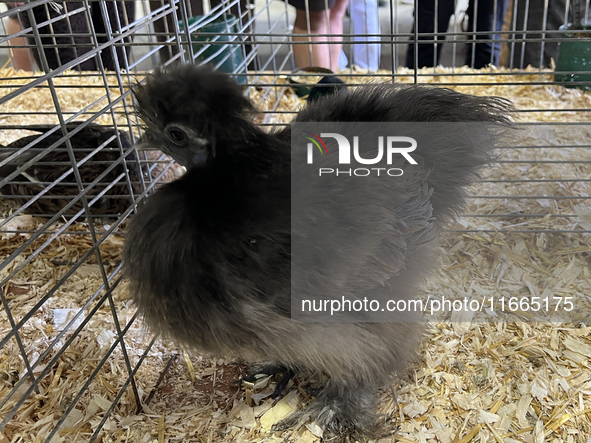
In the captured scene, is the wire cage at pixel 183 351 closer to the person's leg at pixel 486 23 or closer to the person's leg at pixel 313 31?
the person's leg at pixel 486 23

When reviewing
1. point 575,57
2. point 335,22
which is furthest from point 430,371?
point 335,22

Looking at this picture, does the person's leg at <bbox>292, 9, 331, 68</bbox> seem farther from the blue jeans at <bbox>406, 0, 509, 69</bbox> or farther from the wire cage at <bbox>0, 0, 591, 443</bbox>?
the wire cage at <bbox>0, 0, 591, 443</bbox>

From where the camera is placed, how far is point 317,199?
1.35m

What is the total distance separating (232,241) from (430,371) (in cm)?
100

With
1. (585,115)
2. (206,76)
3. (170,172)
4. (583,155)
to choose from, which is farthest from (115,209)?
(585,115)

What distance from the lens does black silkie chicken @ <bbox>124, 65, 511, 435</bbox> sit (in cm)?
128

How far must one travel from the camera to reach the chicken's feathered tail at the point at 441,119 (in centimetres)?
168

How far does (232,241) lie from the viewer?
1.27m

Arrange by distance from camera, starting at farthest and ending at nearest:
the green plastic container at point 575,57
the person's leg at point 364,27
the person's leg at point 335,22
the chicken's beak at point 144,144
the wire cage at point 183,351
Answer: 1. the person's leg at point 364,27
2. the person's leg at point 335,22
3. the green plastic container at point 575,57
4. the wire cage at point 183,351
5. the chicken's beak at point 144,144

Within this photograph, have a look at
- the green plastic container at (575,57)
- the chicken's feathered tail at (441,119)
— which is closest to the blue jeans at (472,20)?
the green plastic container at (575,57)

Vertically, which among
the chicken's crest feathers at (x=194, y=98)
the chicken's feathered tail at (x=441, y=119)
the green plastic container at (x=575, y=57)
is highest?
the chicken's crest feathers at (x=194, y=98)

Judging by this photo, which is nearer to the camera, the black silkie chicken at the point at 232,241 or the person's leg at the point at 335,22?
the black silkie chicken at the point at 232,241

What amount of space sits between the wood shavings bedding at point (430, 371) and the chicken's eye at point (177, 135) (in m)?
0.66

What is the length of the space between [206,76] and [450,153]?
859mm
